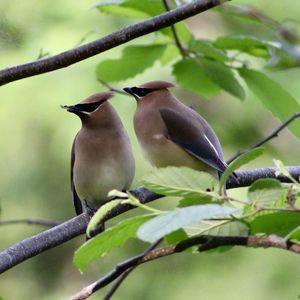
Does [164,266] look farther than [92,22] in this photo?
Yes

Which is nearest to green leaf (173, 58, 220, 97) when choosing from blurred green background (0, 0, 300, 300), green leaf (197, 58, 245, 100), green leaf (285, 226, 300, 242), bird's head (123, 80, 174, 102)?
green leaf (197, 58, 245, 100)

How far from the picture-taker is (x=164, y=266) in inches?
249

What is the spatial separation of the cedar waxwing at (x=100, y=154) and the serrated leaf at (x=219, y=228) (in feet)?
6.13

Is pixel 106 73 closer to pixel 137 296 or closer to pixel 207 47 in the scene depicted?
pixel 207 47

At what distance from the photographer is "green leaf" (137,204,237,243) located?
1.21 m

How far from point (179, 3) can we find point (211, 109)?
3.41 m

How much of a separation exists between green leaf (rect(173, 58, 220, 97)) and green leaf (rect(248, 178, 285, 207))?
130 cm

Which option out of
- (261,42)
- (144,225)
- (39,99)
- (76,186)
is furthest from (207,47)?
(39,99)

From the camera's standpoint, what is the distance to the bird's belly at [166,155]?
3018 mm

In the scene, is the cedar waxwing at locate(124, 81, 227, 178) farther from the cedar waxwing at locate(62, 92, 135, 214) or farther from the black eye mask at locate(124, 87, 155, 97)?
the cedar waxwing at locate(62, 92, 135, 214)

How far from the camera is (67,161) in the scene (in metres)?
5.66

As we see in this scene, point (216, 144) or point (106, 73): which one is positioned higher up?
point (106, 73)

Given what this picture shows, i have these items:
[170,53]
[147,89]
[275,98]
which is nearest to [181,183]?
[275,98]

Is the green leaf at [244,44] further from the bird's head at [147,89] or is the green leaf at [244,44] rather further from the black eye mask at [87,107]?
the black eye mask at [87,107]
